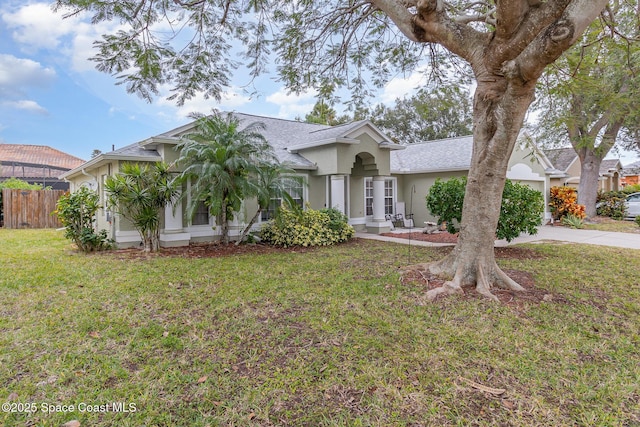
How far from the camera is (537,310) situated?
4801 millimetres

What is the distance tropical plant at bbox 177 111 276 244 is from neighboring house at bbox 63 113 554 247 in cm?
100

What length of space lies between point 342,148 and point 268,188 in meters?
3.83

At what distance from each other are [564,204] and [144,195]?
62.1 ft

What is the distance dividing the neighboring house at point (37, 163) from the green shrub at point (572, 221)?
35286 mm

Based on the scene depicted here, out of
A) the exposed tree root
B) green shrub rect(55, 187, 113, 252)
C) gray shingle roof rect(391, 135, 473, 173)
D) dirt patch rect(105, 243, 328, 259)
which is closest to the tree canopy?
Answer: gray shingle roof rect(391, 135, 473, 173)

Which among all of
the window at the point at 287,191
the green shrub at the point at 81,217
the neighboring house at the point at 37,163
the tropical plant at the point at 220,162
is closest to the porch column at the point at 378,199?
the window at the point at 287,191

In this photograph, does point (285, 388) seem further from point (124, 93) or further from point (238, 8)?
point (238, 8)

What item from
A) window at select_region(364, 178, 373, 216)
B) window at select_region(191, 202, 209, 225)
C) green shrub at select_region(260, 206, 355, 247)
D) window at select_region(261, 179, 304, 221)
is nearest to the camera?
window at select_region(261, 179, 304, 221)

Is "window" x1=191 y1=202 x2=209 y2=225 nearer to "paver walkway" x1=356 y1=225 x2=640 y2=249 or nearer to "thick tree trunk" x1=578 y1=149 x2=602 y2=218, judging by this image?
"paver walkway" x1=356 y1=225 x2=640 y2=249

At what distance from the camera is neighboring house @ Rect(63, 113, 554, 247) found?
10.3 m

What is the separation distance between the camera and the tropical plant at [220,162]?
8.95 m

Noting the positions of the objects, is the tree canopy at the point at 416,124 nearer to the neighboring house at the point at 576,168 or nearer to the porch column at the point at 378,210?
the neighboring house at the point at 576,168

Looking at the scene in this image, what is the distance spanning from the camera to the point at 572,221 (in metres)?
15.6

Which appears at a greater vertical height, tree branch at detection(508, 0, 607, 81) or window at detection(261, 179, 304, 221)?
tree branch at detection(508, 0, 607, 81)
